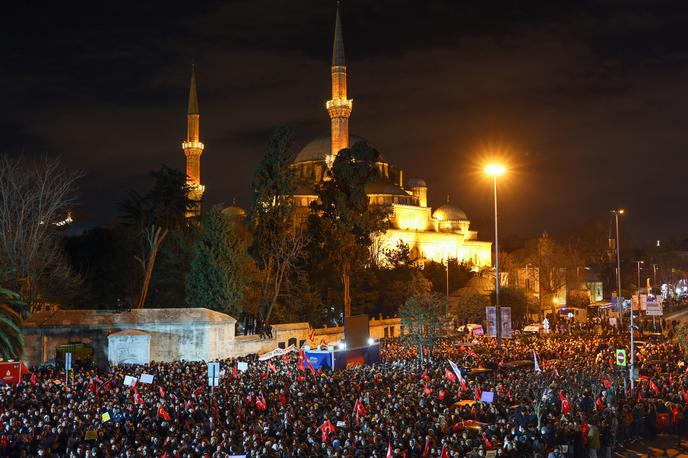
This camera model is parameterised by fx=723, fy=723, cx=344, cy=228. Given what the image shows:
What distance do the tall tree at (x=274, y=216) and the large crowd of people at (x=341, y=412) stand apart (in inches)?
526

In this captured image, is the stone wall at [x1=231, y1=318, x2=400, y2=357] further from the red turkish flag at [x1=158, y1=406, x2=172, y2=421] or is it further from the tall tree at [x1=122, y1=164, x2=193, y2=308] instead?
the red turkish flag at [x1=158, y1=406, x2=172, y2=421]

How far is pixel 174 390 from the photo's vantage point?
1878 centimetres

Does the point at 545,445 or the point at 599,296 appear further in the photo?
the point at 599,296

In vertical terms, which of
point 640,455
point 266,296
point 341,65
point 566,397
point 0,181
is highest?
point 341,65

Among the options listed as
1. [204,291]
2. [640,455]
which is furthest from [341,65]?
[640,455]

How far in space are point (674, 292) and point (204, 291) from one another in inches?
2351

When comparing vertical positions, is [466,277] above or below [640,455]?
above

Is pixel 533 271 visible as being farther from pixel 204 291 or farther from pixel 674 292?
pixel 204 291

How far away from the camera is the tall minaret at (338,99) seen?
6347cm

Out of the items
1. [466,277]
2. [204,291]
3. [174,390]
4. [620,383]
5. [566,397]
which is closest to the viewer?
[566,397]

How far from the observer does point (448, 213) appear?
90125 mm

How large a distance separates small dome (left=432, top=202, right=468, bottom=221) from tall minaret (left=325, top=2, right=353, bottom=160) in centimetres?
2834

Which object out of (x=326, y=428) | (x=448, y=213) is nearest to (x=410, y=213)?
(x=448, y=213)

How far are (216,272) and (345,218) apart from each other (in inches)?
402
